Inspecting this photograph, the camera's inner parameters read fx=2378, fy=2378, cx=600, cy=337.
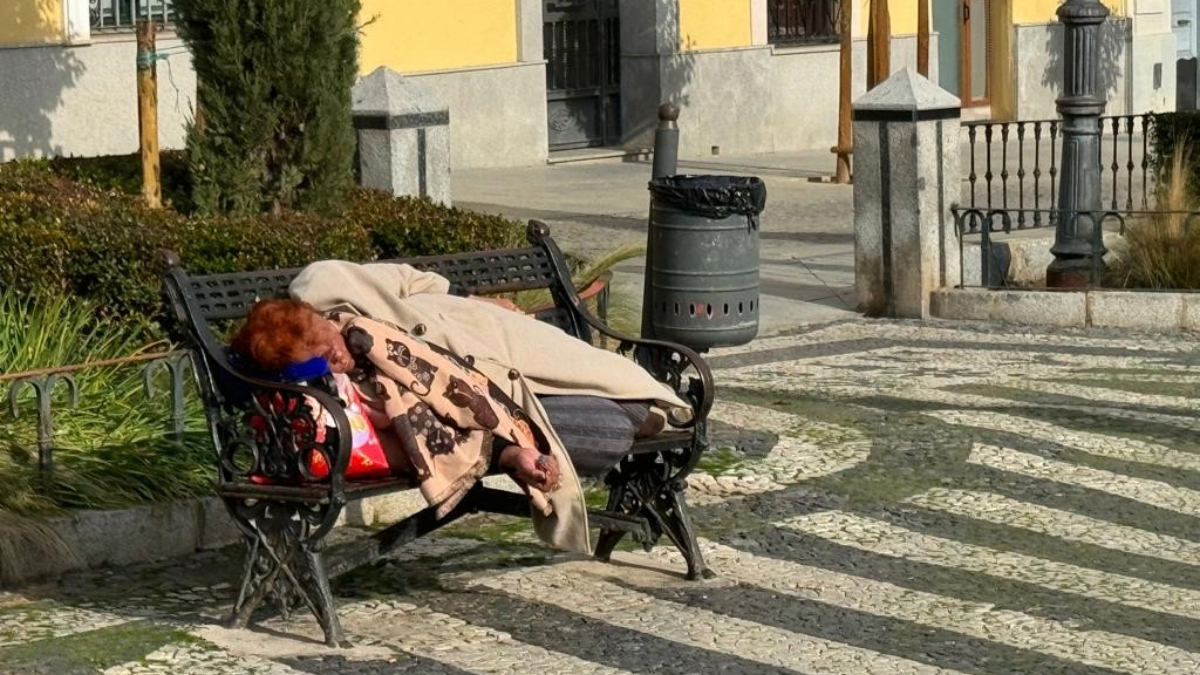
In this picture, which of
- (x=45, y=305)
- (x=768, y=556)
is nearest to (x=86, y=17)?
(x=45, y=305)

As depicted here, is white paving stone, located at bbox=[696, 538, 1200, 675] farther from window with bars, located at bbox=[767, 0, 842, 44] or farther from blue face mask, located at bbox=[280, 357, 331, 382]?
window with bars, located at bbox=[767, 0, 842, 44]

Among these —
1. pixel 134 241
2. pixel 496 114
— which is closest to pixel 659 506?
pixel 134 241

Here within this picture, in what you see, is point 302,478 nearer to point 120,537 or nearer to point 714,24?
point 120,537

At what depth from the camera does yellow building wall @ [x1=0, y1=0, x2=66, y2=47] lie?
57.5ft

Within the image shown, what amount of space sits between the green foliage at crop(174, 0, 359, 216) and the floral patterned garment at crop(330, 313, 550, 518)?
3.91 metres

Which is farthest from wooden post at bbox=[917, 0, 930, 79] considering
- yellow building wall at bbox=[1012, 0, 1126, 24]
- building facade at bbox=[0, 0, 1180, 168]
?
yellow building wall at bbox=[1012, 0, 1126, 24]

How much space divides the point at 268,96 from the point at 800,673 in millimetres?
5064

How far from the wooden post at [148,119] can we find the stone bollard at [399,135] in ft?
3.86

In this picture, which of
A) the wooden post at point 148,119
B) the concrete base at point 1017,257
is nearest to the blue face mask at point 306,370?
the wooden post at point 148,119

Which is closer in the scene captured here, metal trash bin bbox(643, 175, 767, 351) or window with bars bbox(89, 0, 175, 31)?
metal trash bin bbox(643, 175, 767, 351)

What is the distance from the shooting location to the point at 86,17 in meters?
18.0

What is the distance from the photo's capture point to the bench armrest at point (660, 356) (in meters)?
6.95

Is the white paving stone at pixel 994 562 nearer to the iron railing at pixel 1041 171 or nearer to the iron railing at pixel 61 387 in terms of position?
the iron railing at pixel 61 387

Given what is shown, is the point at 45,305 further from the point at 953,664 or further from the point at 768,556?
the point at 953,664
